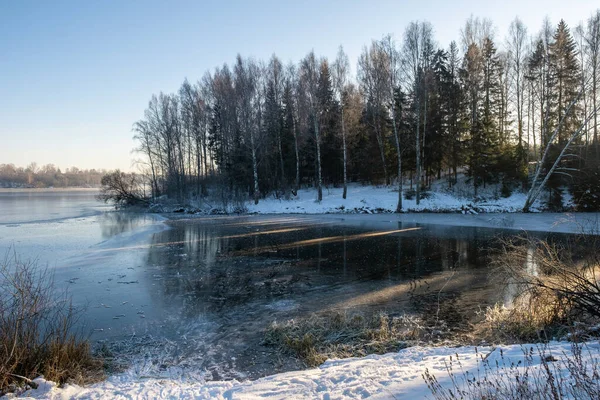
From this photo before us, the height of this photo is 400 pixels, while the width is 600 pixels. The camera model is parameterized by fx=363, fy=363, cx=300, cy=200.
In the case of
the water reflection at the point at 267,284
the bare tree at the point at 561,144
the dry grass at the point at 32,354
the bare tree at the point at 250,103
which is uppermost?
the bare tree at the point at 250,103

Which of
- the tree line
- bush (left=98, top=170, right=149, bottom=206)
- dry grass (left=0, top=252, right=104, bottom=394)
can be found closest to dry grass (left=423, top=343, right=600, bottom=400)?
dry grass (left=0, top=252, right=104, bottom=394)

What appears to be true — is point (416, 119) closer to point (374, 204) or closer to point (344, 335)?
point (374, 204)

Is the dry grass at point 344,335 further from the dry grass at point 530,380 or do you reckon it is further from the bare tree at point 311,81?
the bare tree at point 311,81

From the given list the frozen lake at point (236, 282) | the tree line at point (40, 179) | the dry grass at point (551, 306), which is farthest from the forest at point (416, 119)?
the tree line at point (40, 179)

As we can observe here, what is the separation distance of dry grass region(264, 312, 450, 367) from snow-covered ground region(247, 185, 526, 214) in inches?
903

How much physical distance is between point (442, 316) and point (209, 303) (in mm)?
5168

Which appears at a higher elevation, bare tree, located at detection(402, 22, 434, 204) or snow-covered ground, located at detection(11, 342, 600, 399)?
bare tree, located at detection(402, 22, 434, 204)

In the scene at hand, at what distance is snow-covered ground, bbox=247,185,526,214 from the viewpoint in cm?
2827

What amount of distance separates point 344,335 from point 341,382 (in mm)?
2146

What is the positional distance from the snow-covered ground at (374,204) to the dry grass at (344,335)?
22932mm

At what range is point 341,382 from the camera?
4.30 meters

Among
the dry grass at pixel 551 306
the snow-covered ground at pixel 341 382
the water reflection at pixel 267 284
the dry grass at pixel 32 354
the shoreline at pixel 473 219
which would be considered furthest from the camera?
the shoreline at pixel 473 219

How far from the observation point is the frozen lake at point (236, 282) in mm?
6277

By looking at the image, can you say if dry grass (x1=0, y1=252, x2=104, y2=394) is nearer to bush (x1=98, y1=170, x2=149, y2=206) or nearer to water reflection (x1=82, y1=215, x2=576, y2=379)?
water reflection (x1=82, y1=215, x2=576, y2=379)
